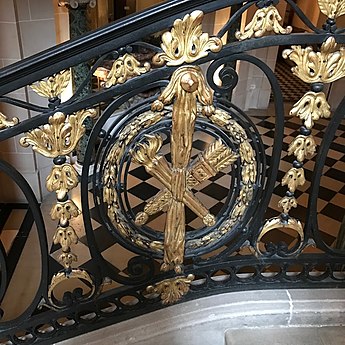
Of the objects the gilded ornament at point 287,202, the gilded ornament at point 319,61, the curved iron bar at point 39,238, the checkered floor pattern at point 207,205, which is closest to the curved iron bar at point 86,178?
the curved iron bar at point 39,238

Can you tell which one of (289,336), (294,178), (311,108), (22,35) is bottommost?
(289,336)

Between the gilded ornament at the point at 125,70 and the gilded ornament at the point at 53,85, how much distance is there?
0.10m

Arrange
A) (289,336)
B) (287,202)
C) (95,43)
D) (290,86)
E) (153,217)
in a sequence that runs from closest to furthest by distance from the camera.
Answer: (95,43)
(287,202)
(289,336)
(153,217)
(290,86)

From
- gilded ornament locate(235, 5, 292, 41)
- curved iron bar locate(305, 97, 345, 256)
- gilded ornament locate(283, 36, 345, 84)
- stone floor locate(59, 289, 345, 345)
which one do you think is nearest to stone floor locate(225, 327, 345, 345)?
stone floor locate(59, 289, 345, 345)

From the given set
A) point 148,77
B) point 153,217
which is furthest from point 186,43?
point 153,217

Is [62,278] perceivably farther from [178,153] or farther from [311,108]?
[311,108]

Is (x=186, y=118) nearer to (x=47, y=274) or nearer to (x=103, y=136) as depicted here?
(x=103, y=136)

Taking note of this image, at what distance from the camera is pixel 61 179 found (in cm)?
113

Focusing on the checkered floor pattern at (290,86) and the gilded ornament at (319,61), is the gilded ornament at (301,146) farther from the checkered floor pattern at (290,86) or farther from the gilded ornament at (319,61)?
the checkered floor pattern at (290,86)

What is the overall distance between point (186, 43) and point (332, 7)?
14.4 inches

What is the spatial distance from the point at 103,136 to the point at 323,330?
3.34 ft

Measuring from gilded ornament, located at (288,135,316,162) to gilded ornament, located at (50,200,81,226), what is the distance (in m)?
0.63

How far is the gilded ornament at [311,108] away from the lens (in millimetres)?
1151

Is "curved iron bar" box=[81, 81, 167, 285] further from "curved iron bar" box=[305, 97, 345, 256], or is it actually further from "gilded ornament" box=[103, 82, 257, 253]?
"curved iron bar" box=[305, 97, 345, 256]
